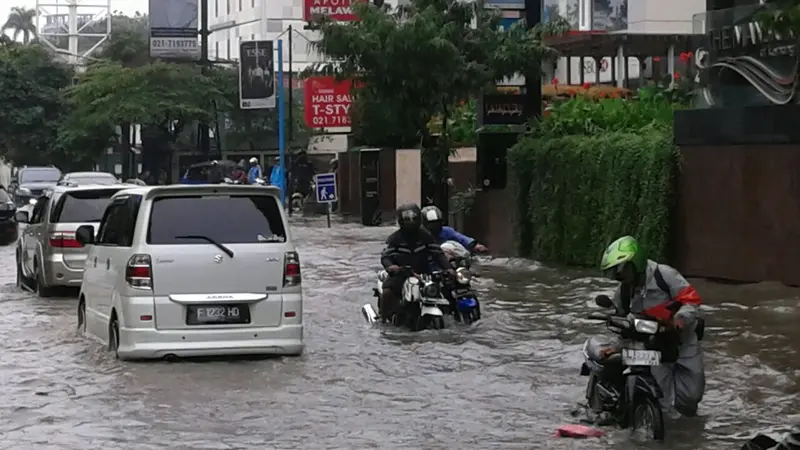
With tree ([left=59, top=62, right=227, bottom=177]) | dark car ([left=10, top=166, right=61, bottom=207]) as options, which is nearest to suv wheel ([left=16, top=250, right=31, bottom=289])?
dark car ([left=10, top=166, right=61, bottom=207])

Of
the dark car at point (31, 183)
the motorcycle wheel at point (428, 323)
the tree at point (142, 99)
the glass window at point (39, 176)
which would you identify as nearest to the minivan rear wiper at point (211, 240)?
the motorcycle wheel at point (428, 323)

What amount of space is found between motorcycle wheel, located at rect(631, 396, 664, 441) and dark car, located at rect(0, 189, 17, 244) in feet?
79.4

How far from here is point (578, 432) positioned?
9.58 m

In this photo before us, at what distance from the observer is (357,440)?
31.6ft

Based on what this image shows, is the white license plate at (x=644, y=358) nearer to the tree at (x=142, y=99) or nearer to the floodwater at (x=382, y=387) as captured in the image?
the floodwater at (x=382, y=387)

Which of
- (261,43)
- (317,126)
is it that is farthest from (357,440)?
(261,43)

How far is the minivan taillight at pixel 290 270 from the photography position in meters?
12.6

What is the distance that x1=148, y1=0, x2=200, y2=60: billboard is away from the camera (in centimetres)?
5078

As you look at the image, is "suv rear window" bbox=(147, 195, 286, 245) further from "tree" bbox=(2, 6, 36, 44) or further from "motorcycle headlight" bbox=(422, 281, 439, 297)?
"tree" bbox=(2, 6, 36, 44)

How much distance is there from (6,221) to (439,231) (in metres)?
18.2

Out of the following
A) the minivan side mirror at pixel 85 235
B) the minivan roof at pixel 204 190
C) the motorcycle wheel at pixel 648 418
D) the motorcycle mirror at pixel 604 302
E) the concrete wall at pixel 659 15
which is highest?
the concrete wall at pixel 659 15

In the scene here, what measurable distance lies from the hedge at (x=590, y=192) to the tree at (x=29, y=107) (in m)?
43.4

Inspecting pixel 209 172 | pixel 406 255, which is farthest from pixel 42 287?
pixel 209 172

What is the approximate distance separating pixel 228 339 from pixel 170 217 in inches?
48.0
